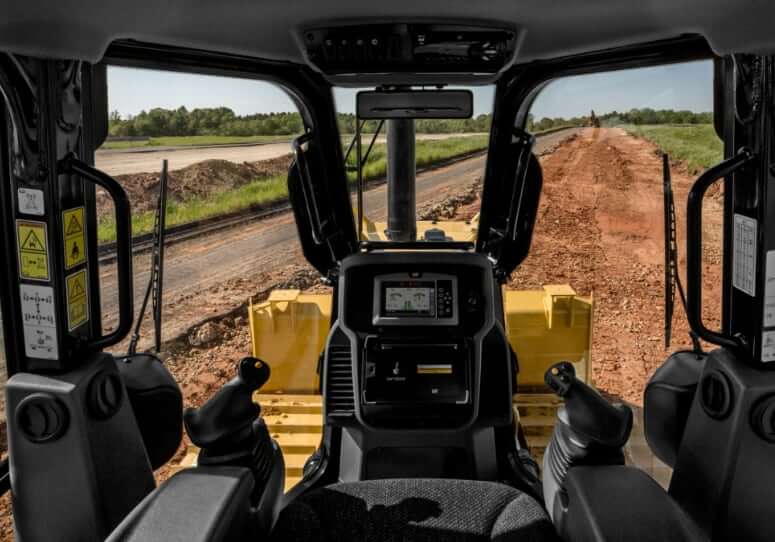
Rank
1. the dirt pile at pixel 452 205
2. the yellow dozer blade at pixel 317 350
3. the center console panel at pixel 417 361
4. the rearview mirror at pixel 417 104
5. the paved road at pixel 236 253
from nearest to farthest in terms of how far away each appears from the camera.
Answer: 1. the paved road at pixel 236 253
2. the rearview mirror at pixel 417 104
3. the center console panel at pixel 417 361
4. the dirt pile at pixel 452 205
5. the yellow dozer blade at pixel 317 350

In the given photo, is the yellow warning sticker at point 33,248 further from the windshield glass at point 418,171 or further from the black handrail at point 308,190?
the windshield glass at point 418,171

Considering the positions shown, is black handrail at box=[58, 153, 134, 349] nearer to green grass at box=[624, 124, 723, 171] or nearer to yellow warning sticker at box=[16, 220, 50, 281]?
yellow warning sticker at box=[16, 220, 50, 281]

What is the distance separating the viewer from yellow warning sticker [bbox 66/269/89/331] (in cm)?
184

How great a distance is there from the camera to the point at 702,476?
1.82 metres

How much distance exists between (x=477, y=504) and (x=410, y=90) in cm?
162

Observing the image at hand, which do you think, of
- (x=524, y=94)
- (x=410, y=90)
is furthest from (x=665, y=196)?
(x=410, y=90)

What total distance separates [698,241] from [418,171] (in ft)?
4.25

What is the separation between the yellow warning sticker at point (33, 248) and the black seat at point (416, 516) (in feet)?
3.16

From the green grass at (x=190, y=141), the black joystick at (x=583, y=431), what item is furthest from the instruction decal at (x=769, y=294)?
the green grass at (x=190, y=141)

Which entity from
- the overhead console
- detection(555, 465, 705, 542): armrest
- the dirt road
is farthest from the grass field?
the dirt road

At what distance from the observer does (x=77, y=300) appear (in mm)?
1876

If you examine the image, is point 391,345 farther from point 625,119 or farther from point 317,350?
point 625,119

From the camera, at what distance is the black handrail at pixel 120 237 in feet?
5.66

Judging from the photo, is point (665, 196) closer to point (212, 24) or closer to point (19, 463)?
point (212, 24)
